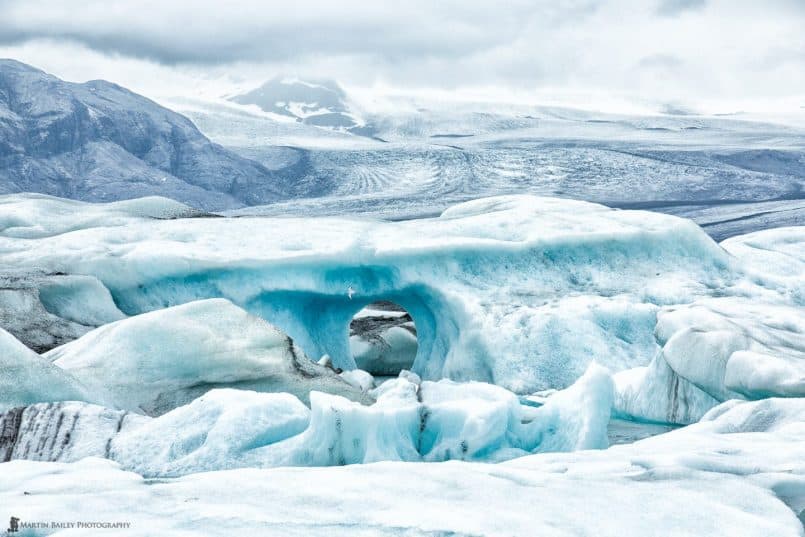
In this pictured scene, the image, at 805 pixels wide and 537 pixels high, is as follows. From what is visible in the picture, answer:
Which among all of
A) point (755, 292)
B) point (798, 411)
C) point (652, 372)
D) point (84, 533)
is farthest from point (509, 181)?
point (84, 533)

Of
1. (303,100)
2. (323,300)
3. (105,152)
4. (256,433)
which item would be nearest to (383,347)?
(323,300)

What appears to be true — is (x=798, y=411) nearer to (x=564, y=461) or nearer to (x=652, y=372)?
(x=564, y=461)

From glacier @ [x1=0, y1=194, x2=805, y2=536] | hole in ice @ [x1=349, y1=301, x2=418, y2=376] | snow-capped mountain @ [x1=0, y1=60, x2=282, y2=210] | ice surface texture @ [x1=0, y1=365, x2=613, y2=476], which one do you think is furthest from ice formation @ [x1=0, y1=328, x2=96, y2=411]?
snow-capped mountain @ [x1=0, y1=60, x2=282, y2=210]

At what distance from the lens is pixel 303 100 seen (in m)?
58.4

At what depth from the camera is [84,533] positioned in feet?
8.87

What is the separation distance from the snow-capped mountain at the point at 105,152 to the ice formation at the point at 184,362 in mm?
25981

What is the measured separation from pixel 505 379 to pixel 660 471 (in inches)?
214

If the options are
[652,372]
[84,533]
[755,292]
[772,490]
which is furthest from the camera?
[755,292]

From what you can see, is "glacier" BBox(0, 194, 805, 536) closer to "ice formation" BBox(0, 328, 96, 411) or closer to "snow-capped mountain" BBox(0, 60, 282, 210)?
"ice formation" BBox(0, 328, 96, 411)

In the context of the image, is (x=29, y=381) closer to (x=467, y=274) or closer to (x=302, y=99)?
(x=467, y=274)

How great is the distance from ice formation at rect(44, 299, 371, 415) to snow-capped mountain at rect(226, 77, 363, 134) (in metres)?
44.3

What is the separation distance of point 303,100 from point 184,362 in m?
53.2

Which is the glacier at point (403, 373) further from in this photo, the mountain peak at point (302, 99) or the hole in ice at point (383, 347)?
the mountain peak at point (302, 99)

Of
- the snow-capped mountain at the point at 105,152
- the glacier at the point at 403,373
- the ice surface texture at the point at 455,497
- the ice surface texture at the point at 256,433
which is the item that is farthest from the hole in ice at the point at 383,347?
the snow-capped mountain at the point at 105,152
